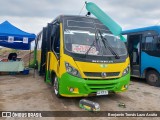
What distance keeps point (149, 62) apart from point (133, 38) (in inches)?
78.8

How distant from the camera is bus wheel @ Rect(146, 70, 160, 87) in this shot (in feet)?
34.0

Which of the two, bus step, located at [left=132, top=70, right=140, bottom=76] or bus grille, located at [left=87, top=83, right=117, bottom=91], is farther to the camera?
bus step, located at [left=132, top=70, right=140, bottom=76]

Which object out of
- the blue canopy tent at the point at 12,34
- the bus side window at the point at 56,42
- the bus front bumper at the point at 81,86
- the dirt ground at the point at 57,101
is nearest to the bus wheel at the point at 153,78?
the dirt ground at the point at 57,101

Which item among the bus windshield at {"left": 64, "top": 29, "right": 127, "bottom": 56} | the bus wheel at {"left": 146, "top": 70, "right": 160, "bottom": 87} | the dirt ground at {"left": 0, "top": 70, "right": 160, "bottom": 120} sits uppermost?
the bus windshield at {"left": 64, "top": 29, "right": 127, "bottom": 56}

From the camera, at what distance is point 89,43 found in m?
7.08

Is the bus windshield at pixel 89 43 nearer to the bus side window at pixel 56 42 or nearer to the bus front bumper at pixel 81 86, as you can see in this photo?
the bus side window at pixel 56 42

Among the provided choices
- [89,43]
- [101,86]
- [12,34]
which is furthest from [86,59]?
[12,34]

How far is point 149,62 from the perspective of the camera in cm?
1066

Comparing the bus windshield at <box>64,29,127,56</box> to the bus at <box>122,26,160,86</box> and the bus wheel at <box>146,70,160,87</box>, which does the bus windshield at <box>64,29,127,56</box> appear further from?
the bus wheel at <box>146,70,160,87</box>

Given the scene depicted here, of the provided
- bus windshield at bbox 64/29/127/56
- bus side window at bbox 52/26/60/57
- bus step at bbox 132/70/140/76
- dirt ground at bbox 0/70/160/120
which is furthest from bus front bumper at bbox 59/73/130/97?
bus step at bbox 132/70/140/76

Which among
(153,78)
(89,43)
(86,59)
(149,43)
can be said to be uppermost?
(149,43)

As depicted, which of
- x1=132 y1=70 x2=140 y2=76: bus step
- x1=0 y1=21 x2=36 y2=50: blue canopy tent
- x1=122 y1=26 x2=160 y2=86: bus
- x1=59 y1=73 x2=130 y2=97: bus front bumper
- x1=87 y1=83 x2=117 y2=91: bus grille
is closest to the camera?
x1=59 y1=73 x2=130 y2=97: bus front bumper

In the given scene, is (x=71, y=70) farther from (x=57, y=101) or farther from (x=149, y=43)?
(x=149, y=43)

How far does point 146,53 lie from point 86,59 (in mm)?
5265
